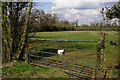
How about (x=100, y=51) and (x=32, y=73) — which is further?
(x=32, y=73)

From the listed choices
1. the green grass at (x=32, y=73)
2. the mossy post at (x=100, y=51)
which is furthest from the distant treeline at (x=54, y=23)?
the green grass at (x=32, y=73)

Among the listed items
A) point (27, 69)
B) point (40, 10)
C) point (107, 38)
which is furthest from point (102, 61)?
point (40, 10)

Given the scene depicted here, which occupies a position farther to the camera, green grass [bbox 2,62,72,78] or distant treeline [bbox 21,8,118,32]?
green grass [bbox 2,62,72,78]

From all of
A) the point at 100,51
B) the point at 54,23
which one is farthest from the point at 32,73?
the point at 54,23

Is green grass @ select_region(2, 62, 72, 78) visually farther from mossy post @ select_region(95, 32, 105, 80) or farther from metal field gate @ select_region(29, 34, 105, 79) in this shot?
mossy post @ select_region(95, 32, 105, 80)

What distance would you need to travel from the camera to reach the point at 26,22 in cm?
585

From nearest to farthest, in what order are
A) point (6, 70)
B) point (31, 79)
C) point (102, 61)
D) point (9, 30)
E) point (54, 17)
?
point (102, 61) < point (31, 79) < point (6, 70) < point (9, 30) < point (54, 17)

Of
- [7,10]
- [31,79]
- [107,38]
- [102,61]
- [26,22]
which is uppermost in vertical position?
[7,10]

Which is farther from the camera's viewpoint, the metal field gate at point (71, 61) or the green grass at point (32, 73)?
the green grass at point (32, 73)

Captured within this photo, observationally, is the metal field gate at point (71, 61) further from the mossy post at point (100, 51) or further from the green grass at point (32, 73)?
the green grass at point (32, 73)

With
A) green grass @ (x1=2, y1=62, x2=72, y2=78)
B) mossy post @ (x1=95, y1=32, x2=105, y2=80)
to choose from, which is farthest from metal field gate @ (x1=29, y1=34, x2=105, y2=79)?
green grass @ (x1=2, y1=62, x2=72, y2=78)

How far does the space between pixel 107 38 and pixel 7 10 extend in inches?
190

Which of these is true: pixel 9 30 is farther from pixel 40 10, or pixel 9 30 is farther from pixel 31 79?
pixel 31 79

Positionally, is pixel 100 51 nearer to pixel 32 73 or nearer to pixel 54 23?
pixel 32 73
